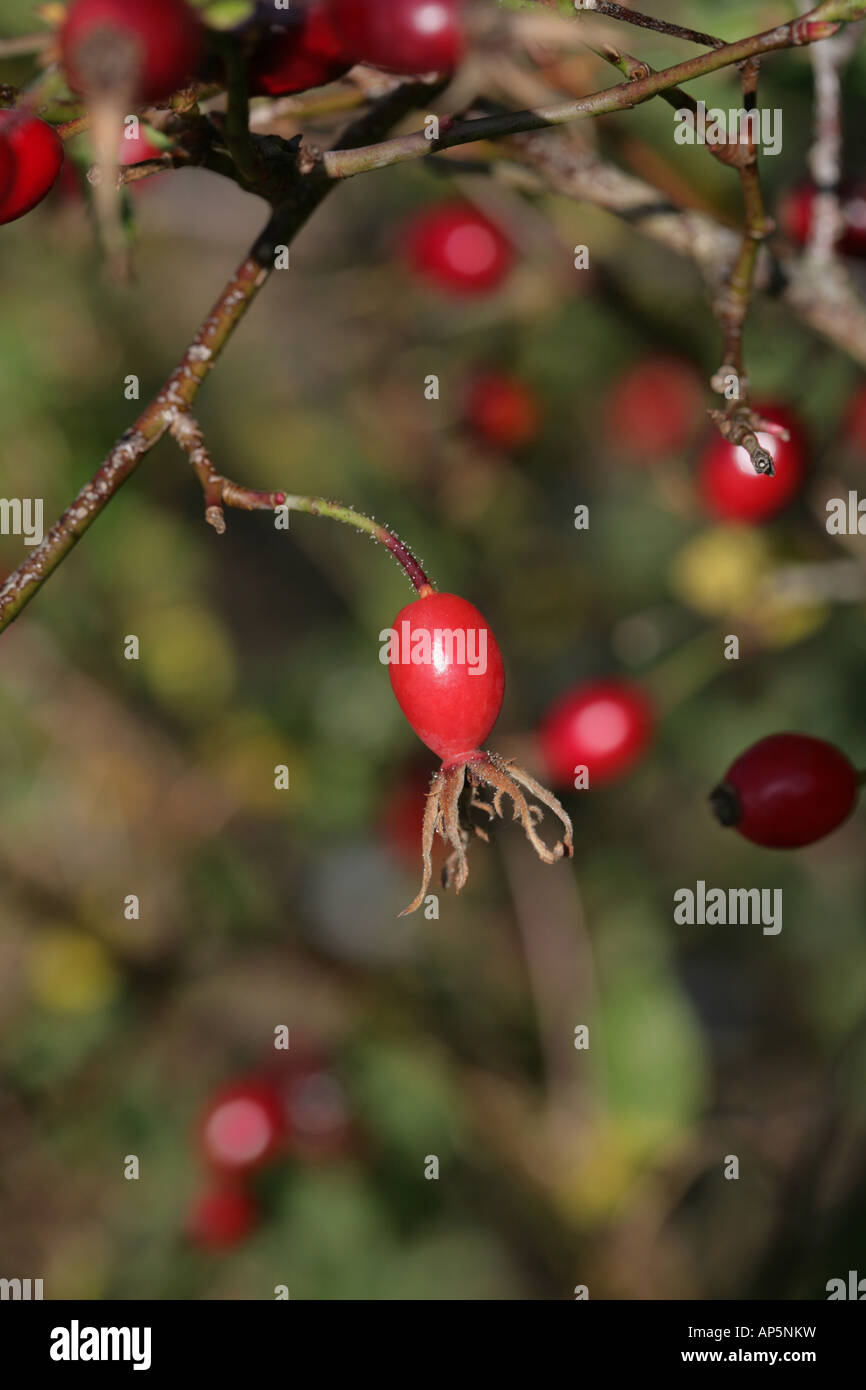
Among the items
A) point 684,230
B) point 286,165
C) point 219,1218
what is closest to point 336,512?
point 286,165

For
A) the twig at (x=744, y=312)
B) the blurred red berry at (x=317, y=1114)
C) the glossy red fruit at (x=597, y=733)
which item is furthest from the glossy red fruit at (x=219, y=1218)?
the twig at (x=744, y=312)

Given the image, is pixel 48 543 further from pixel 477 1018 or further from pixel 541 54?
pixel 477 1018

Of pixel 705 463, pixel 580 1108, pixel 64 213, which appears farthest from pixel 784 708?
pixel 64 213

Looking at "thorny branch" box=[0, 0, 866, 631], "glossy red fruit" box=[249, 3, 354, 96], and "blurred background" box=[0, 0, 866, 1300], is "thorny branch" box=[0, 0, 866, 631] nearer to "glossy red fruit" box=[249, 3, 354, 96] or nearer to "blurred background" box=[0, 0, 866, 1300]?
"glossy red fruit" box=[249, 3, 354, 96]

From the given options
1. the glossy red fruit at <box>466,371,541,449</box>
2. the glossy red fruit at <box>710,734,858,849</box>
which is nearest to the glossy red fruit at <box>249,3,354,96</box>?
the glossy red fruit at <box>710,734,858,849</box>

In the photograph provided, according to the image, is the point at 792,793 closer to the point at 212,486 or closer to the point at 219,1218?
the point at 212,486
